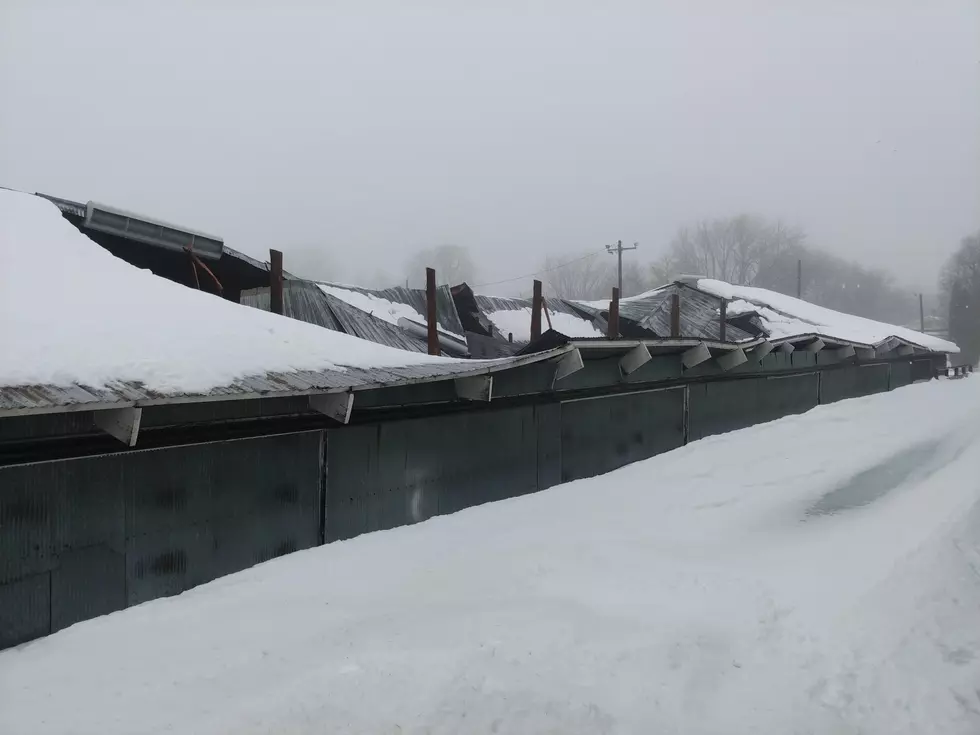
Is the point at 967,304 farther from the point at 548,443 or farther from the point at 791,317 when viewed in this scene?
the point at 548,443

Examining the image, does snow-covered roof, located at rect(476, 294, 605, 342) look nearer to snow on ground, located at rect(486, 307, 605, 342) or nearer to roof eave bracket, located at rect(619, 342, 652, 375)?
snow on ground, located at rect(486, 307, 605, 342)

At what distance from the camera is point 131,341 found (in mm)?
6008

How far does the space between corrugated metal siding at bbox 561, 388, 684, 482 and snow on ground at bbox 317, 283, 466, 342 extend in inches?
200

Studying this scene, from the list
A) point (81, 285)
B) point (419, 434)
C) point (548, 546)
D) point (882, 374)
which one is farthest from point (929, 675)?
point (882, 374)

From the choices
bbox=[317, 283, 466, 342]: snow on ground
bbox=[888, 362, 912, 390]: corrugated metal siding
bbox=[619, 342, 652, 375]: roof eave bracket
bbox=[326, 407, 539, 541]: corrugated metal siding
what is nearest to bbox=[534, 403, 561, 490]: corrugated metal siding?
bbox=[326, 407, 539, 541]: corrugated metal siding

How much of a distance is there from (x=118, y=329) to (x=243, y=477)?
187 centimetres

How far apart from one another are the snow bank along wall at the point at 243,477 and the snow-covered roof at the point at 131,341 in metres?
0.51

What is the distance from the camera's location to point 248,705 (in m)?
4.39

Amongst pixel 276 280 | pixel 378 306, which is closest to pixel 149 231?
pixel 276 280

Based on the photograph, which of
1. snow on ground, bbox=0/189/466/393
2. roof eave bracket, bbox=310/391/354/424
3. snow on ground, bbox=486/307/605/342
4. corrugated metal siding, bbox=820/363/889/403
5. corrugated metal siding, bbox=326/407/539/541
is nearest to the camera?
snow on ground, bbox=0/189/466/393

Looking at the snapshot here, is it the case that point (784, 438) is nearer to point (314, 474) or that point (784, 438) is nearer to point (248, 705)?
point (314, 474)

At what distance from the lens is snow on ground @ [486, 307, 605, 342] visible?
19219 millimetres

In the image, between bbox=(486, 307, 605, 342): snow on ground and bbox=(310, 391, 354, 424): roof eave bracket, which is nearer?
bbox=(310, 391, 354, 424): roof eave bracket

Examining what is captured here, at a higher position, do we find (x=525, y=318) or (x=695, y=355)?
(x=525, y=318)
